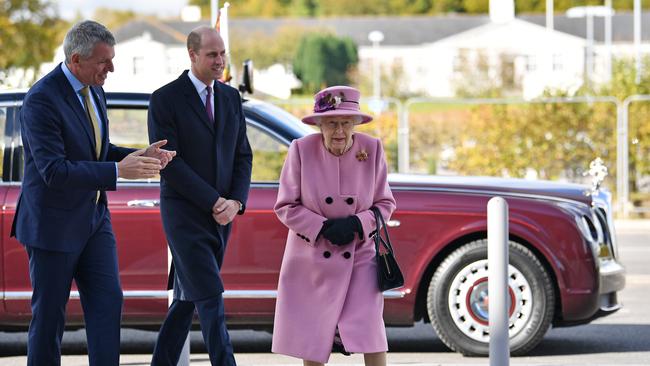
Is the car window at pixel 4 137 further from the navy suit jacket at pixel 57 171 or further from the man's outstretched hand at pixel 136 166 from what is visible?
the man's outstretched hand at pixel 136 166

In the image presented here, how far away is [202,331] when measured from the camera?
664 centimetres

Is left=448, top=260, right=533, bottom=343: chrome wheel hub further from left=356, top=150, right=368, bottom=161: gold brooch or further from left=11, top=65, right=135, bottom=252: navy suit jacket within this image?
left=11, top=65, right=135, bottom=252: navy suit jacket

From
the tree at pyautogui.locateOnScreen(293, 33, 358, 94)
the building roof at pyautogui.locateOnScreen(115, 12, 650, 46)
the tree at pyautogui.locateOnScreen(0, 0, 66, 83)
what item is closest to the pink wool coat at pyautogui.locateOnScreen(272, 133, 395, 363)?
the tree at pyautogui.locateOnScreen(0, 0, 66, 83)

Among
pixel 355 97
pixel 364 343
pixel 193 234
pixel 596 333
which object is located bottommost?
pixel 596 333

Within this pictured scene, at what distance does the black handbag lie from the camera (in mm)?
6199

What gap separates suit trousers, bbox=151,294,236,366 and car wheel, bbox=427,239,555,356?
7.87 feet

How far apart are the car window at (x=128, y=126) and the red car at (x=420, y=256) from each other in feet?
0.05

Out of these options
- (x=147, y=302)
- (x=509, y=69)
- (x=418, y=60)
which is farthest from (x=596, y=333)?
(x=418, y=60)

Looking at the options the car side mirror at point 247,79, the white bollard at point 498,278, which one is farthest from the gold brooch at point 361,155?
the car side mirror at point 247,79

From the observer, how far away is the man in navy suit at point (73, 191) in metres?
6.05

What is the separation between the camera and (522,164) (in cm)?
2084

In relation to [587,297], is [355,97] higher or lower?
higher

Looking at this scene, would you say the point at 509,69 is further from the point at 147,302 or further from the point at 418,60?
the point at 147,302

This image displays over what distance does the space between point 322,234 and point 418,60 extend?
117904mm
